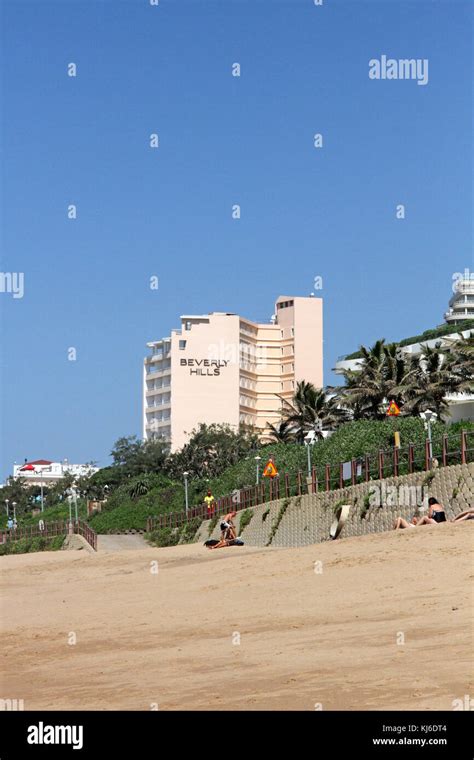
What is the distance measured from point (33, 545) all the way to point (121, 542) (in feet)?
29.5

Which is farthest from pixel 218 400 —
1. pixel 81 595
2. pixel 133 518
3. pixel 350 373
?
pixel 81 595

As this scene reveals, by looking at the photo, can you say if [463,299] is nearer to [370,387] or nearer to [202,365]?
[202,365]

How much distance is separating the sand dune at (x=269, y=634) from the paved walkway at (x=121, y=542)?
33055 mm

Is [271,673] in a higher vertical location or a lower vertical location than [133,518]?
lower

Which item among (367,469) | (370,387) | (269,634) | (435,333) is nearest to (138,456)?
(435,333)

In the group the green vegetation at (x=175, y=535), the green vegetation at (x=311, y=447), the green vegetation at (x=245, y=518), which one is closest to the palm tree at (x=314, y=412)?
the green vegetation at (x=311, y=447)

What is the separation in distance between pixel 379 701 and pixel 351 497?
2645 cm

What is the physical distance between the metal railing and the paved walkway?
22.9 ft

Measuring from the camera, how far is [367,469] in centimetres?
3653

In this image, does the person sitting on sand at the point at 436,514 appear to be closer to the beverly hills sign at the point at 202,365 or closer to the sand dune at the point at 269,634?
the sand dune at the point at 269,634

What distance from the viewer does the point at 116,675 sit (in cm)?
1264
